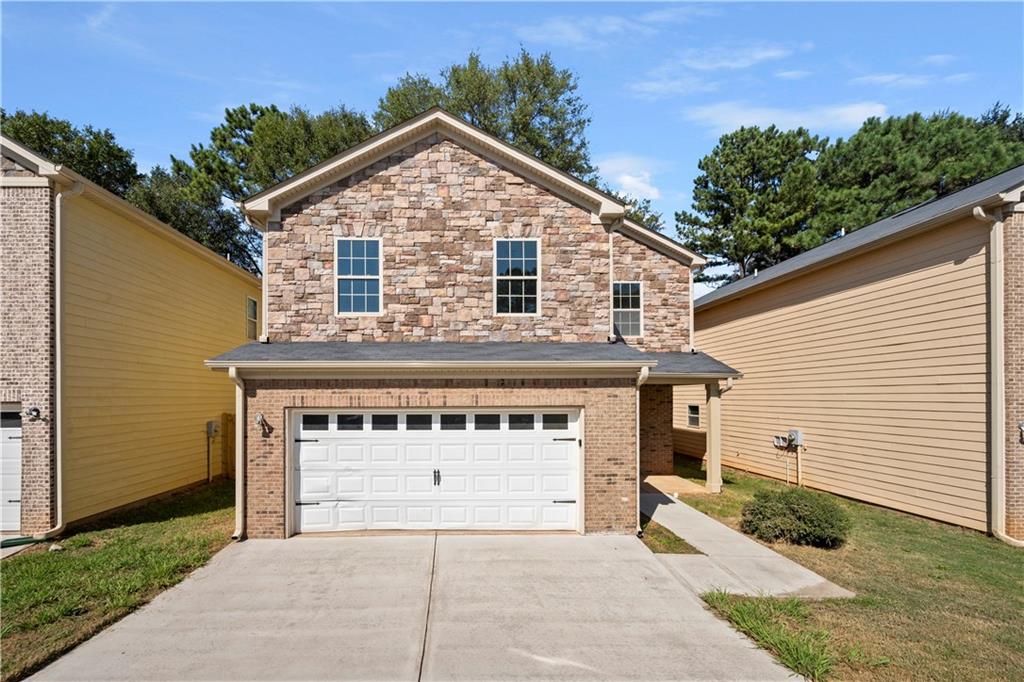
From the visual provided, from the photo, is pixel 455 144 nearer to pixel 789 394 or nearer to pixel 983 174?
pixel 789 394

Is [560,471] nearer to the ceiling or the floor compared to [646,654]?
nearer to the ceiling

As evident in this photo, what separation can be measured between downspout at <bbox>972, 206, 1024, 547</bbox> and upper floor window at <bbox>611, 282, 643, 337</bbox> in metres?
7.54

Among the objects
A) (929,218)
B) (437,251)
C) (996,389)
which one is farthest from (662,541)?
(929,218)

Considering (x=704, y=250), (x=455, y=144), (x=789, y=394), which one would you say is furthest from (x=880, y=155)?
(x=455, y=144)

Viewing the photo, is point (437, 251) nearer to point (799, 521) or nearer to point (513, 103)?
point (799, 521)

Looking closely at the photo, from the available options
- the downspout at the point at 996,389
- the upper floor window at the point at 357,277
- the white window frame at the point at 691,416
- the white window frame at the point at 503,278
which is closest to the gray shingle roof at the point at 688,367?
the white window frame at the point at 503,278

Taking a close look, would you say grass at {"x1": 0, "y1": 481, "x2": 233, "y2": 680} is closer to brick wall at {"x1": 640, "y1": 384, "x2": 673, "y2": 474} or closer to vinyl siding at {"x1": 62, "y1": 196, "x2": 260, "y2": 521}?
vinyl siding at {"x1": 62, "y1": 196, "x2": 260, "y2": 521}

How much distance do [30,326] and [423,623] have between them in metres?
9.30

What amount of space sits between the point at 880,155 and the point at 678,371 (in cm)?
2576

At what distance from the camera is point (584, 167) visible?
29.8 meters

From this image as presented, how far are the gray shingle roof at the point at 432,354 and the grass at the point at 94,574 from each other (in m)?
3.29

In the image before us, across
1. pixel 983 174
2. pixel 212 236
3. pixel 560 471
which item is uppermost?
pixel 983 174

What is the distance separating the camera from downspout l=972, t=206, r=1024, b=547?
9.70 meters

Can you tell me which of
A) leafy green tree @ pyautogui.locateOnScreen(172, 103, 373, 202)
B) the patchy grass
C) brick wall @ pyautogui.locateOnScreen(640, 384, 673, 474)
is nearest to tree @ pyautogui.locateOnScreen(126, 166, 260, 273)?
leafy green tree @ pyautogui.locateOnScreen(172, 103, 373, 202)
